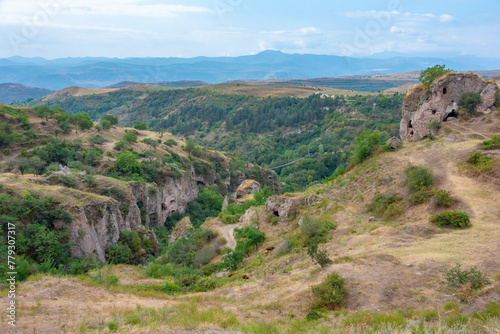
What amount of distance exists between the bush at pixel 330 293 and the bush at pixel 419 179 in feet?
44.8

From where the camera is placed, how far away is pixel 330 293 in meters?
11.8

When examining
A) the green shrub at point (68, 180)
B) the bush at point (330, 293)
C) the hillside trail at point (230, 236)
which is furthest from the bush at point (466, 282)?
the green shrub at point (68, 180)

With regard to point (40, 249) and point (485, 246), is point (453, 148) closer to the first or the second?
point (485, 246)

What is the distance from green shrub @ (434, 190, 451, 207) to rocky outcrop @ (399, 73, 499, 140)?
47.3ft

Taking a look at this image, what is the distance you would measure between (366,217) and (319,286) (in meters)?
12.1

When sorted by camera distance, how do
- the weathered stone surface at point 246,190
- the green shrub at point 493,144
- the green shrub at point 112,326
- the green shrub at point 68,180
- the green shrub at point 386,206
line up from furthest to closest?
the weathered stone surface at point 246,190
the green shrub at point 68,180
the green shrub at point 493,144
the green shrub at point 386,206
the green shrub at point 112,326

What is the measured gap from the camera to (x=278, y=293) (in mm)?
13562

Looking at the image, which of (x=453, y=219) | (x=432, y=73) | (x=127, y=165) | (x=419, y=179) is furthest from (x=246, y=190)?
(x=453, y=219)

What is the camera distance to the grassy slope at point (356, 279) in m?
10.4

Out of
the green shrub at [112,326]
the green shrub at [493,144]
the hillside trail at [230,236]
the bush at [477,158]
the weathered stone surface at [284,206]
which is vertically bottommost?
the hillside trail at [230,236]

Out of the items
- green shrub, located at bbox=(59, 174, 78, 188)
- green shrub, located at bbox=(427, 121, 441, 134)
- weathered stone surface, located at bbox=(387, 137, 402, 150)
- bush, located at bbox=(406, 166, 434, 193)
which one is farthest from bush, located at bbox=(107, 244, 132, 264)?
green shrub, located at bbox=(427, 121, 441, 134)

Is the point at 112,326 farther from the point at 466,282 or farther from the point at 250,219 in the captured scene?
the point at 250,219

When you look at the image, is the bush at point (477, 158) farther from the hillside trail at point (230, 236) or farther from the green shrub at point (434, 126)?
the hillside trail at point (230, 236)

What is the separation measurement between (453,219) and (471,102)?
20.6 m
